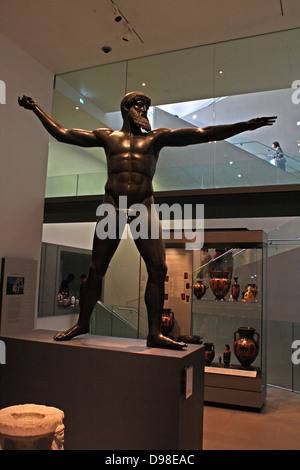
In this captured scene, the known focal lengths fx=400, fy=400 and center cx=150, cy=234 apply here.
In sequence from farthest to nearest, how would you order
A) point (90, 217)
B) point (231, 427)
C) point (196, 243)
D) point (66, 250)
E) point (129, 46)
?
point (66, 250) < point (90, 217) < point (129, 46) < point (196, 243) < point (231, 427)

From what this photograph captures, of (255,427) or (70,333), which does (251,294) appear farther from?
(70,333)

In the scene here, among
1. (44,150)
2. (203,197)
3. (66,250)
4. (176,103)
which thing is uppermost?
(176,103)

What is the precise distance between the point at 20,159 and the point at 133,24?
2666 mm

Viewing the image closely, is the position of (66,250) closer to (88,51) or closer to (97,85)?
(97,85)

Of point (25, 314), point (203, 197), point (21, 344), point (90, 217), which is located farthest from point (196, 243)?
point (21, 344)

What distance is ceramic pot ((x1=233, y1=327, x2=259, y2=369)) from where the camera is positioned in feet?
17.7

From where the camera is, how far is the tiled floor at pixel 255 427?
383 centimetres

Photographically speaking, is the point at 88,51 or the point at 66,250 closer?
the point at 88,51

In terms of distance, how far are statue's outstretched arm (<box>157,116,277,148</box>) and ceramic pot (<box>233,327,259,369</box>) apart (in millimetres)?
3291

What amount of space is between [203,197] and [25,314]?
3.28 metres

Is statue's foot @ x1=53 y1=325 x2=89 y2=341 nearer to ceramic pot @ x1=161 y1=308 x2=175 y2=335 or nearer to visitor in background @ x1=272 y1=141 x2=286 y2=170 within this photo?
ceramic pot @ x1=161 y1=308 x2=175 y2=335

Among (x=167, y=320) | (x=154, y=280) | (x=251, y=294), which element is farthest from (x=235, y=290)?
(x=154, y=280)
